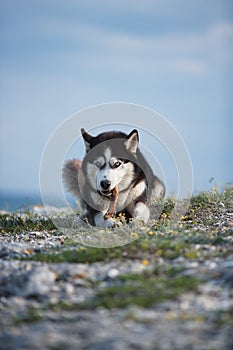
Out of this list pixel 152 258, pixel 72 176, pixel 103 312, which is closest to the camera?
pixel 103 312

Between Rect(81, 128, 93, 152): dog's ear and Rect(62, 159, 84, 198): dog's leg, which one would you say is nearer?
Rect(81, 128, 93, 152): dog's ear

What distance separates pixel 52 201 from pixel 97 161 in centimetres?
253

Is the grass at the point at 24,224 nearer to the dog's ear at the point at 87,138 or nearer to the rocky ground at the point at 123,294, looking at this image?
the dog's ear at the point at 87,138

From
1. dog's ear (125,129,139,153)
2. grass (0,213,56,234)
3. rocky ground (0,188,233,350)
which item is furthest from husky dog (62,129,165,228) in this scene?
rocky ground (0,188,233,350)

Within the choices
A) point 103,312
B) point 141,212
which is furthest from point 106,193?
point 103,312

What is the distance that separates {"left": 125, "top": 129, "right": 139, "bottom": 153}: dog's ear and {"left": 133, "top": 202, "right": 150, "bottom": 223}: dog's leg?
1.00 m

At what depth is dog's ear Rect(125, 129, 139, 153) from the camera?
9.41 meters

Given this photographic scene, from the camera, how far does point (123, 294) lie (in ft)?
15.8

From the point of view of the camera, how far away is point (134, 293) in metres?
4.81

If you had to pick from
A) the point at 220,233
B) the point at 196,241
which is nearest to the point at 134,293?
the point at 196,241

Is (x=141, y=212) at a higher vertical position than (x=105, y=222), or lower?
higher

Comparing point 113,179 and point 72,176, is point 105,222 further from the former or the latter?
point 72,176

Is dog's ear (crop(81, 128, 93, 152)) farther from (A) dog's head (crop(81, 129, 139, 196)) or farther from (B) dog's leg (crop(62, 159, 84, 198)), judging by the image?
(B) dog's leg (crop(62, 159, 84, 198))

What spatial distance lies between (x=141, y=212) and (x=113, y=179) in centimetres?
103
